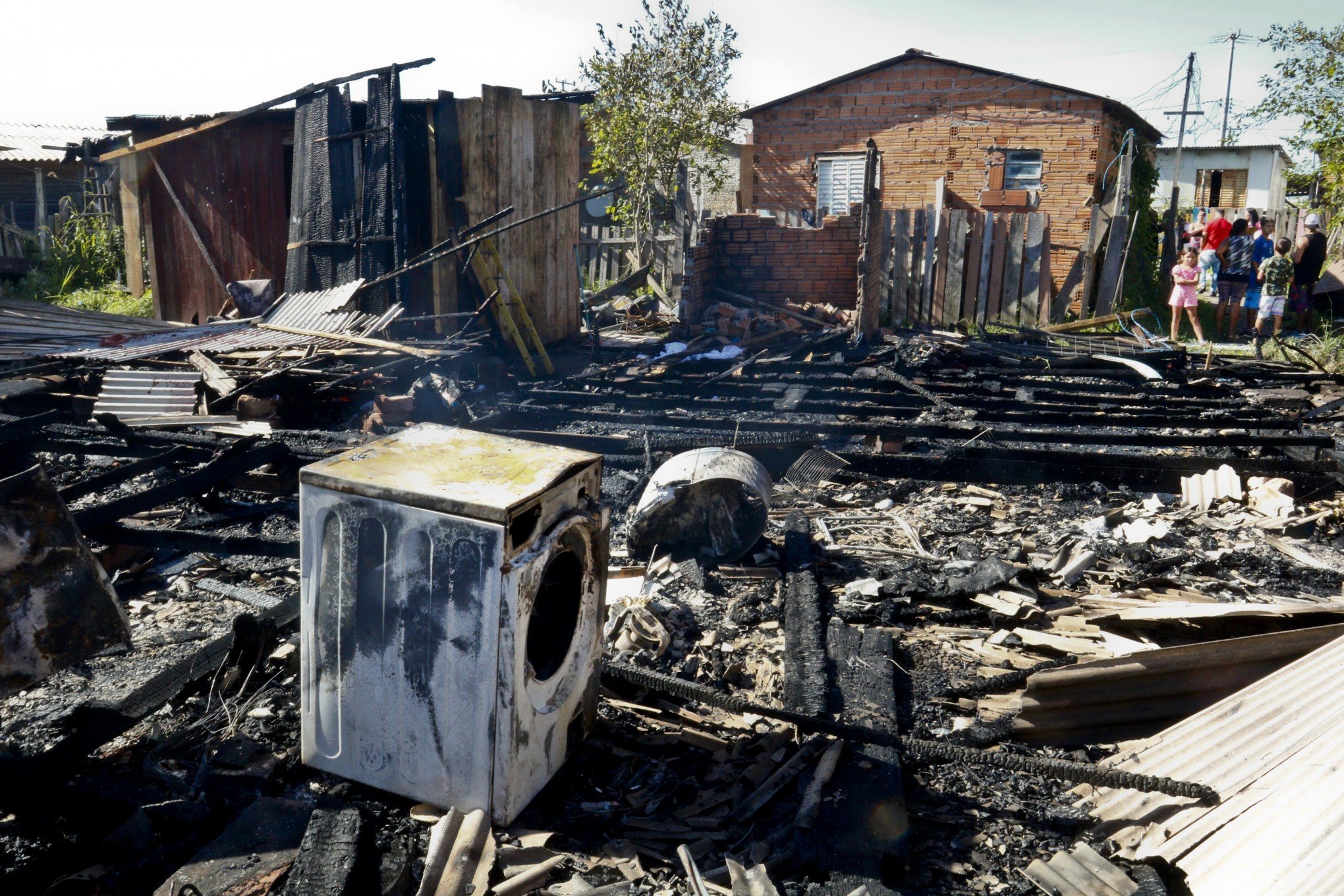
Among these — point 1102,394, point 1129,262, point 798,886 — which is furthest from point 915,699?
point 1129,262

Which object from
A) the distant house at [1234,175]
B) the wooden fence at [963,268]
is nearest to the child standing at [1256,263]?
the wooden fence at [963,268]

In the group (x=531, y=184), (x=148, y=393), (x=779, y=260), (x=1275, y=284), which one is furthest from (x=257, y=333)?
(x=1275, y=284)

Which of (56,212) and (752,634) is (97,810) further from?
(56,212)

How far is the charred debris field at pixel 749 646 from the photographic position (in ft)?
9.46

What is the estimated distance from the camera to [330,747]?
3094 millimetres

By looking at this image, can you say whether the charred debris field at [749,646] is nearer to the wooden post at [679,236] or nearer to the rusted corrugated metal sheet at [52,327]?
the rusted corrugated metal sheet at [52,327]

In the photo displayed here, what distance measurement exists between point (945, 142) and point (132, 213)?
14.7m

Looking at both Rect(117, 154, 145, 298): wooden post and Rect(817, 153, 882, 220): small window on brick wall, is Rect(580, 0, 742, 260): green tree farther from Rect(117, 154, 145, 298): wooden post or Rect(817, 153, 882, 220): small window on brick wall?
Rect(117, 154, 145, 298): wooden post

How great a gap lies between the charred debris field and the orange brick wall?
9.78 metres

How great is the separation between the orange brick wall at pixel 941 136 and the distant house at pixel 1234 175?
25.0 meters

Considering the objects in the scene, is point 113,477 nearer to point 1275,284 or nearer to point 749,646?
point 749,646

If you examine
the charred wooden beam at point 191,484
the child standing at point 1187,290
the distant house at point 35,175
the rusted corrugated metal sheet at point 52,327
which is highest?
the distant house at point 35,175

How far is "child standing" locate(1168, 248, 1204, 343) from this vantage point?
1397cm

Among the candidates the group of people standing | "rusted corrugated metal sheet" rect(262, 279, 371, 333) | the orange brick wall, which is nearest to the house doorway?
the orange brick wall
